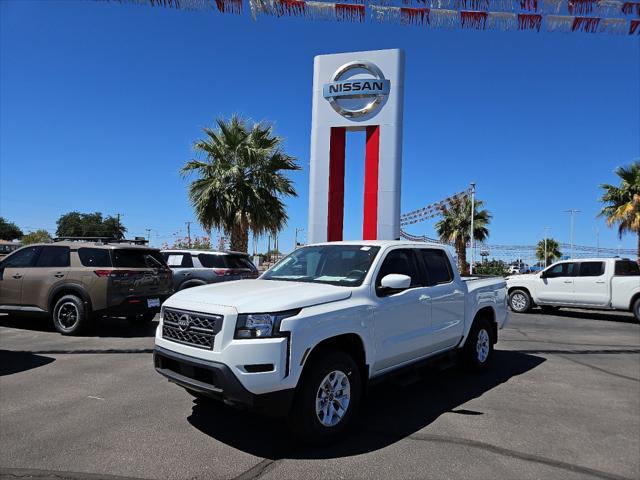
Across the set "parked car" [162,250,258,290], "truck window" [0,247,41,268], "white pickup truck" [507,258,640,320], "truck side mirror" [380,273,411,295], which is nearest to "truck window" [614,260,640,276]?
"white pickup truck" [507,258,640,320]

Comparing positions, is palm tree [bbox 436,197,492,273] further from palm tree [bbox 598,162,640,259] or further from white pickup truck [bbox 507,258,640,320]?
white pickup truck [bbox 507,258,640,320]

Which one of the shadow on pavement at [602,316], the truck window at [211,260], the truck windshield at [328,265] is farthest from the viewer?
the shadow on pavement at [602,316]

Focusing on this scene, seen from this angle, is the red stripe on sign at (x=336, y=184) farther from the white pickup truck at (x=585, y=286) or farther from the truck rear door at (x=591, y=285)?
the truck rear door at (x=591, y=285)

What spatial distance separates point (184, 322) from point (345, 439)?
1740 millimetres

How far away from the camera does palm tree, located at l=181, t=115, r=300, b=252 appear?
1716 centimetres

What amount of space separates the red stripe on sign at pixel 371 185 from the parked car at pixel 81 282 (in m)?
5.85

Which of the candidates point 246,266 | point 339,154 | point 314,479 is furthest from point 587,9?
point 314,479

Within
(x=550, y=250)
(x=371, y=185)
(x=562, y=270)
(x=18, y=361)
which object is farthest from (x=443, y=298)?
(x=550, y=250)

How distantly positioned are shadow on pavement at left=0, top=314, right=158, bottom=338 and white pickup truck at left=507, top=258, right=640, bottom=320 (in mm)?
11313

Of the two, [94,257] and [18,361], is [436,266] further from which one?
[94,257]

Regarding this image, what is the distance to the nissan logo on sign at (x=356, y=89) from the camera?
12867mm

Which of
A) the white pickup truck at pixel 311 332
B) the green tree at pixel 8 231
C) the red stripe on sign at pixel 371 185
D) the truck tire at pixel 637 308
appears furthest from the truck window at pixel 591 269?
the green tree at pixel 8 231

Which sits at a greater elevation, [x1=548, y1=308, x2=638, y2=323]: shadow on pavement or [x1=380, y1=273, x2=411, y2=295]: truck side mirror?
[x1=380, y1=273, x2=411, y2=295]: truck side mirror

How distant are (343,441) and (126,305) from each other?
5906 mm
